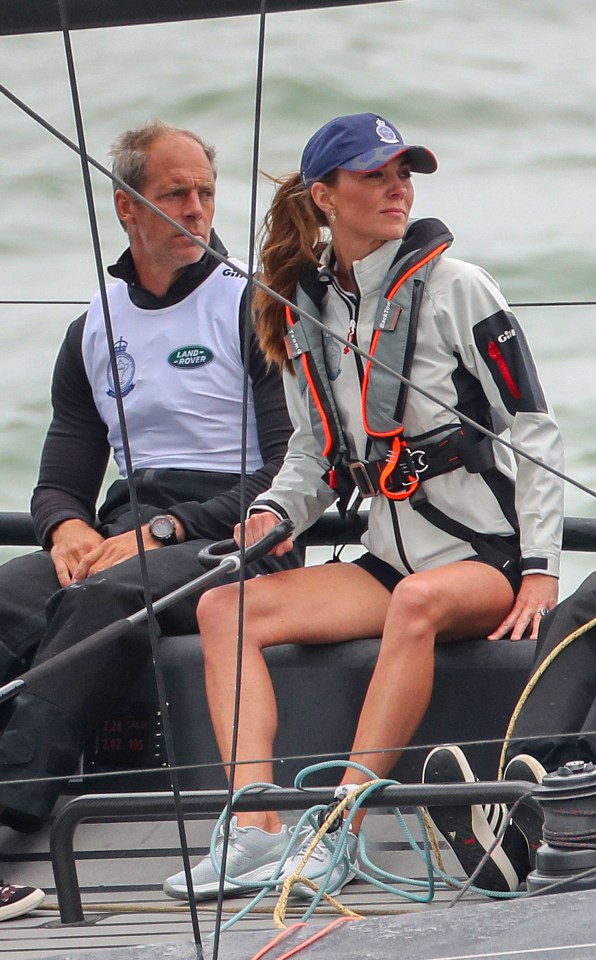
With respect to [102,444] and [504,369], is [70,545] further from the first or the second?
[504,369]

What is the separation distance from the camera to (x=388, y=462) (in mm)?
2211

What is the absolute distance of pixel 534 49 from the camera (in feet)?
38.0

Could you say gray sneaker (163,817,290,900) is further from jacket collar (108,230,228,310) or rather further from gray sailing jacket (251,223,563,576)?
jacket collar (108,230,228,310)

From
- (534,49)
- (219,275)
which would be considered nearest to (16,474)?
(534,49)

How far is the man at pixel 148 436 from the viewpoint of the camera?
233 cm

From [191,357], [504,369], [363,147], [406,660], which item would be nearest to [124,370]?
[191,357]

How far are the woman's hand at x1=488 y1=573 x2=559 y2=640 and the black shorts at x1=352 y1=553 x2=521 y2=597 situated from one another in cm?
3

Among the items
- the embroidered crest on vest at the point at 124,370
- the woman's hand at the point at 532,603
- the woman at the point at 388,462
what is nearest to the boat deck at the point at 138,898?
the woman at the point at 388,462

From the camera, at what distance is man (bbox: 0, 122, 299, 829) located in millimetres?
2334

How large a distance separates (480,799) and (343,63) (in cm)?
1022

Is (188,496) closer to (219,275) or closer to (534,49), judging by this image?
(219,275)

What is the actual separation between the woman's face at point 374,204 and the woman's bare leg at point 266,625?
1.64 feet

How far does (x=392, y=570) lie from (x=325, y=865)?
1.71ft

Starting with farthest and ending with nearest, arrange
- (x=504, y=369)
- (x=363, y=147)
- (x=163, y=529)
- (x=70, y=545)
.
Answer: (x=70, y=545) < (x=163, y=529) < (x=363, y=147) < (x=504, y=369)
